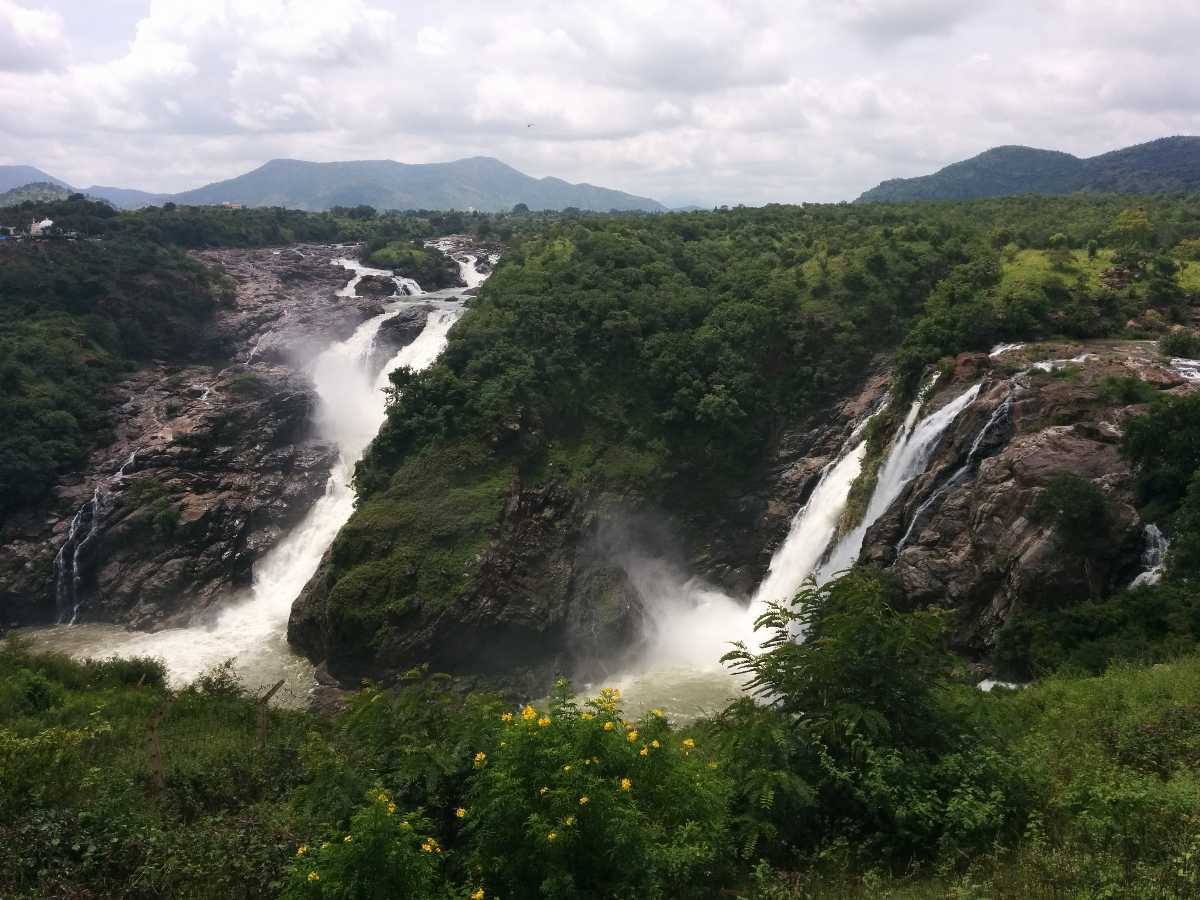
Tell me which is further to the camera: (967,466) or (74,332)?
(74,332)

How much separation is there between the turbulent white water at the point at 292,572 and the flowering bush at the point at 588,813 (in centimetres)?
1782

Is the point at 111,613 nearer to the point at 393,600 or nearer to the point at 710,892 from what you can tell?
the point at 393,600

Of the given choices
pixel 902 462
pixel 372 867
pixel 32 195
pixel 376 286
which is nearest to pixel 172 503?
pixel 376 286

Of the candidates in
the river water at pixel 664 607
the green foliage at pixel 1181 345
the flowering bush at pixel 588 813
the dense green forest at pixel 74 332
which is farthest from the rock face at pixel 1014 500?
the dense green forest at pixel 74 332

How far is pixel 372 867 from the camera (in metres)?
6.36

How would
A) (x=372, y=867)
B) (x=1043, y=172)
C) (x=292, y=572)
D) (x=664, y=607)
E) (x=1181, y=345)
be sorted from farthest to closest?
(x=1043, y=172) → (x=292, y=572) → (x=664, y=607) → (x=1181, y=345) → (x=372, y=867)

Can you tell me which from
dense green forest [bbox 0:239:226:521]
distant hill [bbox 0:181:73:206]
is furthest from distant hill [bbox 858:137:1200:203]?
distant hill [bbox 0:181:73:206]

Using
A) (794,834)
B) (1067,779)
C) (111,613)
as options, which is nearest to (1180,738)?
(1067,779)

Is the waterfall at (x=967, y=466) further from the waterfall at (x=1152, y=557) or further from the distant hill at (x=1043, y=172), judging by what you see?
the distant hill at (x=1043, y=172)

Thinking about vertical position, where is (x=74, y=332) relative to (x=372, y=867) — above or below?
above

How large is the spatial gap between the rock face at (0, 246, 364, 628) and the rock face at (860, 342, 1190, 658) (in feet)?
72.9

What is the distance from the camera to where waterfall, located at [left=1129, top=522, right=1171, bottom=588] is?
51.5 feet

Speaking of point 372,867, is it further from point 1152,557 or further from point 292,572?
point 292,572

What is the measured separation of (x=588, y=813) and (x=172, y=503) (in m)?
28.2
